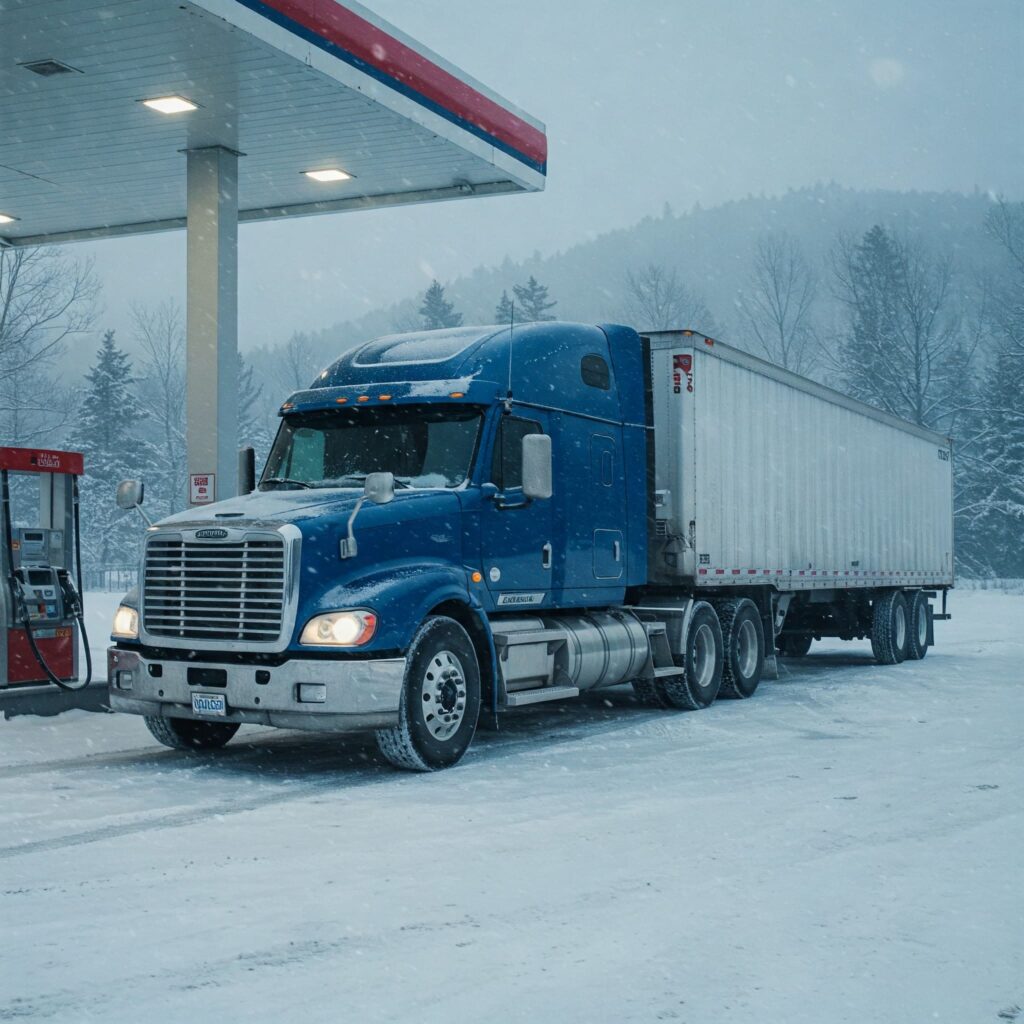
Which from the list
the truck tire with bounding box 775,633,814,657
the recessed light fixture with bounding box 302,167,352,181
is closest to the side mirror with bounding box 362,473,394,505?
the recessed light fixture with bounding box 302,167,352,181

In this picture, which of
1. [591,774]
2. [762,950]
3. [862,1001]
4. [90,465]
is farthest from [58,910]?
[90,465]

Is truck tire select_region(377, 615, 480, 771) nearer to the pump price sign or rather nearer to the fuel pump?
the fuel pump

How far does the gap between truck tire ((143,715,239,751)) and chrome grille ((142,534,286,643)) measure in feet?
3.12

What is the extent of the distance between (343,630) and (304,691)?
1.57 feet

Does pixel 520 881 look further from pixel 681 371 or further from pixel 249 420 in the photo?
pixel 249 420

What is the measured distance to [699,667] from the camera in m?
14.0

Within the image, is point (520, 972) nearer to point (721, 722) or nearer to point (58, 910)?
point (58, 910)

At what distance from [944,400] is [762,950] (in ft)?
182

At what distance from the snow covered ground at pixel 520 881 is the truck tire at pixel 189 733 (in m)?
0.16

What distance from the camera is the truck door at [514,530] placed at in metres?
10.5

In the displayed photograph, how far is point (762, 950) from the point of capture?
5164mm

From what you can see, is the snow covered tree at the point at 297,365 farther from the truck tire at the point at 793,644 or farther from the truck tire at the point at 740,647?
the truck tire at the point at 740,647

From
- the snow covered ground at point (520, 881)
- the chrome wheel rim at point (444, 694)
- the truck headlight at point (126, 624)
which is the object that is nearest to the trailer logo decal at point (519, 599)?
the chrome wheel rim at point (444, 694)

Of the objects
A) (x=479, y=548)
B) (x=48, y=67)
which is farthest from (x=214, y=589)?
(x=48, y=67)
